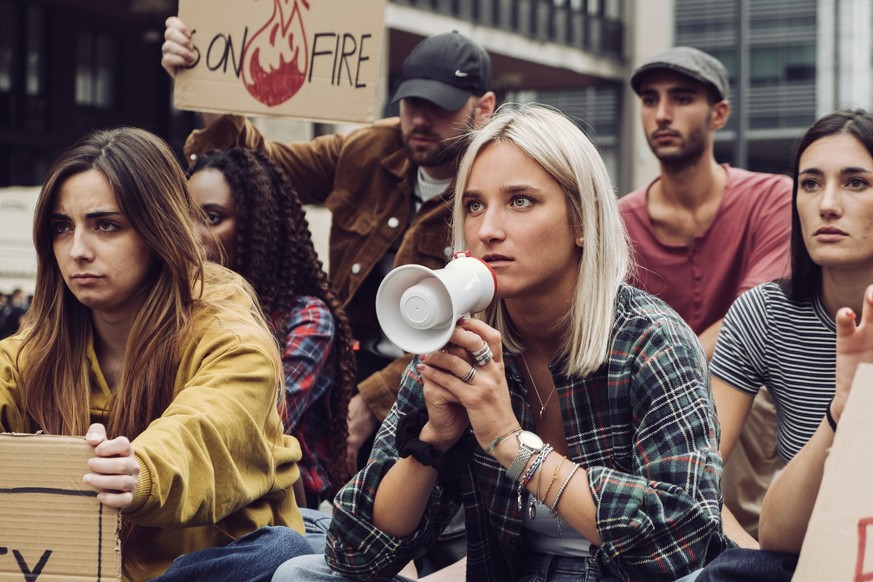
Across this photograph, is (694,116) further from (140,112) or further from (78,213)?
(140,112)

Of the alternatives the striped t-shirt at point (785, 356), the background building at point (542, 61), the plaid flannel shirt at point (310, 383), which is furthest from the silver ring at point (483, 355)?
the plaid flannel shirt at point (310, 383)

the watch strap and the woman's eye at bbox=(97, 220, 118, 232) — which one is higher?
the woman's eye at bbox=(97, 220, 118, 232)

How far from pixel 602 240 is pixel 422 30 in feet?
68.8

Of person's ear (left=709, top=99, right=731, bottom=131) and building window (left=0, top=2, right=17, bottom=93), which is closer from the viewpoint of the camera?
person's ear (left=709, top=99, right=731, bottom=131)

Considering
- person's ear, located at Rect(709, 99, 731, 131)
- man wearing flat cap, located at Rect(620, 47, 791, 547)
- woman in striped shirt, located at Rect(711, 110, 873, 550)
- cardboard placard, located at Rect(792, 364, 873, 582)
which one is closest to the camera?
cardboard placard, located at Rect(792, 364, 873, 582)

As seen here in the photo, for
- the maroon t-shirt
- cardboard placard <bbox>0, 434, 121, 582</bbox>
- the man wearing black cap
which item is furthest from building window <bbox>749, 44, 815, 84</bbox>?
cardboard placard <bbox>0, 434, 121, 582</bbox>

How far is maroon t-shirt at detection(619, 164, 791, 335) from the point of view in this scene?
517 cm

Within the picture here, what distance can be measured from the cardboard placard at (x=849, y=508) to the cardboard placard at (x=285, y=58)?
2640 millimetres

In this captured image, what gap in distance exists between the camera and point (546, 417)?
311 cm

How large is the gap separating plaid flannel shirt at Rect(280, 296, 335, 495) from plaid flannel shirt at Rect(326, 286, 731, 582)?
4.24 feet

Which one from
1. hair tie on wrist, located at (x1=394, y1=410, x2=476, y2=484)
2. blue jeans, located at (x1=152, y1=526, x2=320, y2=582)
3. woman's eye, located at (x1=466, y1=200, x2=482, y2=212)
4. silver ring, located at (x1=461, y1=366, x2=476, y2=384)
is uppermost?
woman's eye, located at (x1=466, y1=200, x2=482, y2=212)

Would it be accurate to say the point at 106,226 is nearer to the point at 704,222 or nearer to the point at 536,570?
the point at 536,570

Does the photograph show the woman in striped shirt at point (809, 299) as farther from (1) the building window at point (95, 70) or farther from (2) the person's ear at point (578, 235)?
(1) the building window at point (95, 70)

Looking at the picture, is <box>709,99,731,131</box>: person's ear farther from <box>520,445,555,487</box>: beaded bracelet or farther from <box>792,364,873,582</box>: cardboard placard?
<box>792,364,873,582</box>: cardboard placard
